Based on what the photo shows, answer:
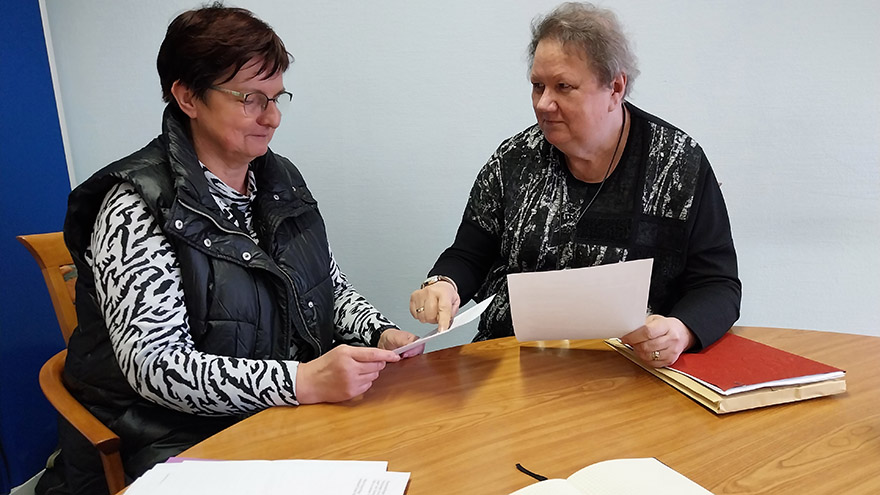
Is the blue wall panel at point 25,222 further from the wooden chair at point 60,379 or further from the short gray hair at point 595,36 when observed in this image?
the short gray hair at point 595,36

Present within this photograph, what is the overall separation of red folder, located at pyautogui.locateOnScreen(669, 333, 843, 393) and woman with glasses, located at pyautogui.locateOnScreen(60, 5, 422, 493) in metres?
0.58

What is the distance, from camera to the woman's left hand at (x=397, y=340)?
128cm

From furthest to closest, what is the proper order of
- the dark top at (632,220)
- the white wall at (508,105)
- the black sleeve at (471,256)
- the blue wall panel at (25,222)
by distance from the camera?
the white wall at (508,105) → the blue wall panel at (25,222) → the black sleeve at (471,256) → the dark top at (632,220)

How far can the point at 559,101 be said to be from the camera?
53.9 inches

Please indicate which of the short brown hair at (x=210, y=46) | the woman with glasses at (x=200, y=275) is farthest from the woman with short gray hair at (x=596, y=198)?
the short brown hair at (x=210, y=46)

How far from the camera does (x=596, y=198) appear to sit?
57.2 inches

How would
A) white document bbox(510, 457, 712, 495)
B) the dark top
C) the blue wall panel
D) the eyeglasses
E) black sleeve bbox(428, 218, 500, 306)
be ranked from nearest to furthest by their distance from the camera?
white document bbox(510, 457, 712, 495), the eyeglasses, the dark top, black sleeve bbox(428, 218, 500, 306), the blue wall panel

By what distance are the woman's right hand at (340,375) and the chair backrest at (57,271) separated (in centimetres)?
79

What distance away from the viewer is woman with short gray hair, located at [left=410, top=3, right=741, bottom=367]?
1.33 m

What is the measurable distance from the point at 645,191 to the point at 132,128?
5.76ft

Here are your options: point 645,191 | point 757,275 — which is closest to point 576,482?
point 645,191

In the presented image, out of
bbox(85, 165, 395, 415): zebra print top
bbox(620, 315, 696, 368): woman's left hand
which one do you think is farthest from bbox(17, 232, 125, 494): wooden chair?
bbox(620, 315, 696, 368): woman's left hand

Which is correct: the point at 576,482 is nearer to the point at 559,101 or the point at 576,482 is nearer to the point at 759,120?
the point at 559,101

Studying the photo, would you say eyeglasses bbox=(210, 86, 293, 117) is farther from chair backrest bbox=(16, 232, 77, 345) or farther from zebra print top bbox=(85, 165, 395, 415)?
chair backrest bbox=(16, 232, 77, 345)
